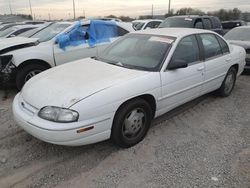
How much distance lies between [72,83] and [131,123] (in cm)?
95

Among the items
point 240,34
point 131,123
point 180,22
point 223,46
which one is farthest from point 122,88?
point 180,22

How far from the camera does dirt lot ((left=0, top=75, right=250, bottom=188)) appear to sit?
10.2 ft

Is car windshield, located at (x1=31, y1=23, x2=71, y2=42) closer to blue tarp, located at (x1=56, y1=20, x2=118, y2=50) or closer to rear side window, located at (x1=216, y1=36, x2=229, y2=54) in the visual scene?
blue tarp, located at (x1=56, y1=20, x2=118, y2=50)

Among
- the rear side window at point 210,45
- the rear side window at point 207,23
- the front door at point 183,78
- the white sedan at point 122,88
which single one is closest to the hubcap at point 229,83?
the white sedan at point 122,88

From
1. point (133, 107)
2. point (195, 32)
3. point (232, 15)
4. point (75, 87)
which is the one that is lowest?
point (232, 15)

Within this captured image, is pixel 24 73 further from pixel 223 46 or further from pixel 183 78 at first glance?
pixel 223 46

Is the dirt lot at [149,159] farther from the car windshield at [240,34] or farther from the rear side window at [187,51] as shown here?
the car windshield at [240,34]

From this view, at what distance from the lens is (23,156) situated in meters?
3.54

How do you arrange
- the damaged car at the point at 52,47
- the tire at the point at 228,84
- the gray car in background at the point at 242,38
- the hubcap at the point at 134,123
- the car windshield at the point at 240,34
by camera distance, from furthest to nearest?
the car windshield at the point at 240,34 → the gray car in background at the point at 242,38 → the damaged car at the point at 52,47 → the tire at the point at 228,84 → the hubcap at the point at 134,123

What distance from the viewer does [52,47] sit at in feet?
20.6

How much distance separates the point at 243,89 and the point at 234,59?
1.13 metres

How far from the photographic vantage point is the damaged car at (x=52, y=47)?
580 cm

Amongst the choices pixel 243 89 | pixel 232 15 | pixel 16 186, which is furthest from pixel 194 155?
pixel 232 15

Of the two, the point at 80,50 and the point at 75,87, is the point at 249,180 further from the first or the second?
the point at 80,50
